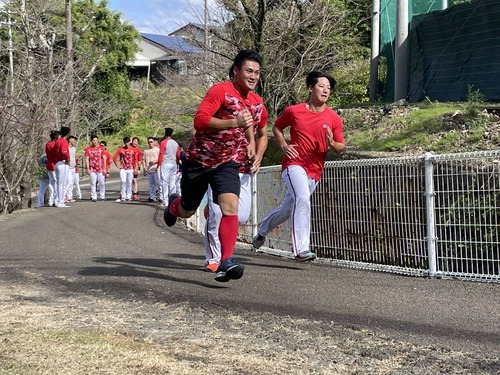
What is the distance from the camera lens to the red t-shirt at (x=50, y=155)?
19.7 meters

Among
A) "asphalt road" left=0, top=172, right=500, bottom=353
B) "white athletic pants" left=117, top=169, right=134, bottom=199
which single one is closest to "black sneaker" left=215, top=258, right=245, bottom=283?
"asphalt road" left=0, top=172, right=500, bottom=353

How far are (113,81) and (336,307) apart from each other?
51164 mm

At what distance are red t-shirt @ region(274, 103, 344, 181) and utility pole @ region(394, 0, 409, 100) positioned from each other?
669 cm

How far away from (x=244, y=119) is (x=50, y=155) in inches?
561

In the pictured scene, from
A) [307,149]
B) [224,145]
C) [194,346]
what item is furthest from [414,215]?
[194,346]

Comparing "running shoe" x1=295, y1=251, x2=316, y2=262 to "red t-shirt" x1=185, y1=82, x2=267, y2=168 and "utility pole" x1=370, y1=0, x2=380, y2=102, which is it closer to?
"red t-shirt" x1=185, y1=82, x2=267, y2=168

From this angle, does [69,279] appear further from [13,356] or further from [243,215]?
Answer: [13,356]

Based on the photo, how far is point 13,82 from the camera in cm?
1983

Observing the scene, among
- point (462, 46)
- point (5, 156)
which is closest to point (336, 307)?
point (462, 46)

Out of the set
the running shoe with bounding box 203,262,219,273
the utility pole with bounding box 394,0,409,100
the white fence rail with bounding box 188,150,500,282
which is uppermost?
the utility pole with bounding box 394,0,409,100

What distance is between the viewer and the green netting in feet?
54.2

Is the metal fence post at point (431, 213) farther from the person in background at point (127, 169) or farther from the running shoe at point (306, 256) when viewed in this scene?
the person in background at point (127, 169)

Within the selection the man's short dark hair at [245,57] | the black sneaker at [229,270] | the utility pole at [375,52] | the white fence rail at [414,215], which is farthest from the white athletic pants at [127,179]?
the black sneaker at [229,270]

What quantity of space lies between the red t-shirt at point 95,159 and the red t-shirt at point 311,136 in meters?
15.5
